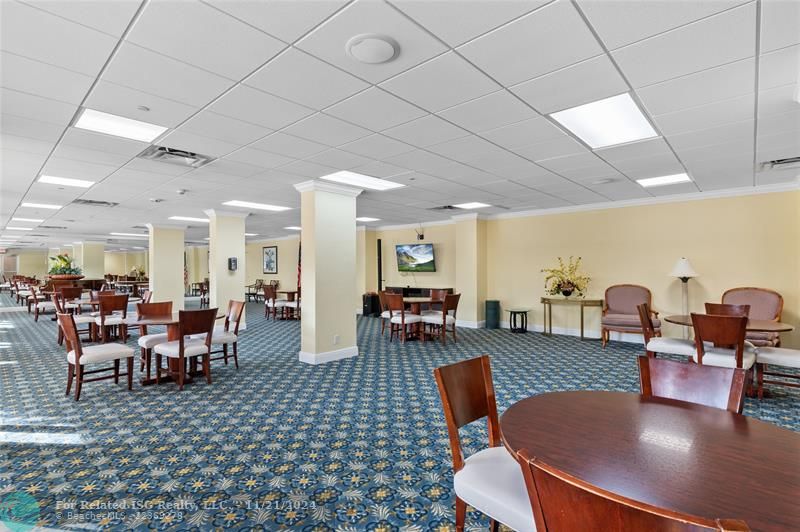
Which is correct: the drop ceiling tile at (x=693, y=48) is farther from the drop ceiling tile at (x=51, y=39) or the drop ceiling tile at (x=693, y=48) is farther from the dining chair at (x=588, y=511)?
the drop ceiling tile at (x=51, y=39)

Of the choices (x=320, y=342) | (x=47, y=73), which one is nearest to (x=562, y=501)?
(x=47, y=73)

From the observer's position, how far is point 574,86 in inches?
109

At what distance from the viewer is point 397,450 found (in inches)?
118

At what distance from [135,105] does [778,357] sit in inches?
244

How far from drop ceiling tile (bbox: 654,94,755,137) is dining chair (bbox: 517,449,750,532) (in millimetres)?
3416

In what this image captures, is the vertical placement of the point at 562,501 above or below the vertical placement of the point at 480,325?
above

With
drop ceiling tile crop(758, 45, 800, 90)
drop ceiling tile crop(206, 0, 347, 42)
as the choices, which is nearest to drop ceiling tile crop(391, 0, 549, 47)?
drop ceiling tile crop(206, 0, 347, 42)

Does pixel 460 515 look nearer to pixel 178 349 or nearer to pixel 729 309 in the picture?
pixel 178 349

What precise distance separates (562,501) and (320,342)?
5.08 metres

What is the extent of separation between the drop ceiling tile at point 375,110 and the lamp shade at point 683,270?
18.2ft

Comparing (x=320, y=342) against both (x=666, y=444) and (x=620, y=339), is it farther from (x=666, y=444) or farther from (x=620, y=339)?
(x=620, y=339)

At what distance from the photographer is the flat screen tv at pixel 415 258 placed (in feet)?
35.3

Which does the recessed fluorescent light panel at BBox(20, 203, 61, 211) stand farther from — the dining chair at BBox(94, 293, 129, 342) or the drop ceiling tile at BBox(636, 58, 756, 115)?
the drop ceiling tile at BBox(636, 58, 756, 115)

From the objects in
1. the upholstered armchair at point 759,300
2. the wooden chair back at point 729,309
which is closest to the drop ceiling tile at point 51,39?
the wooden chair back at point 729,309
